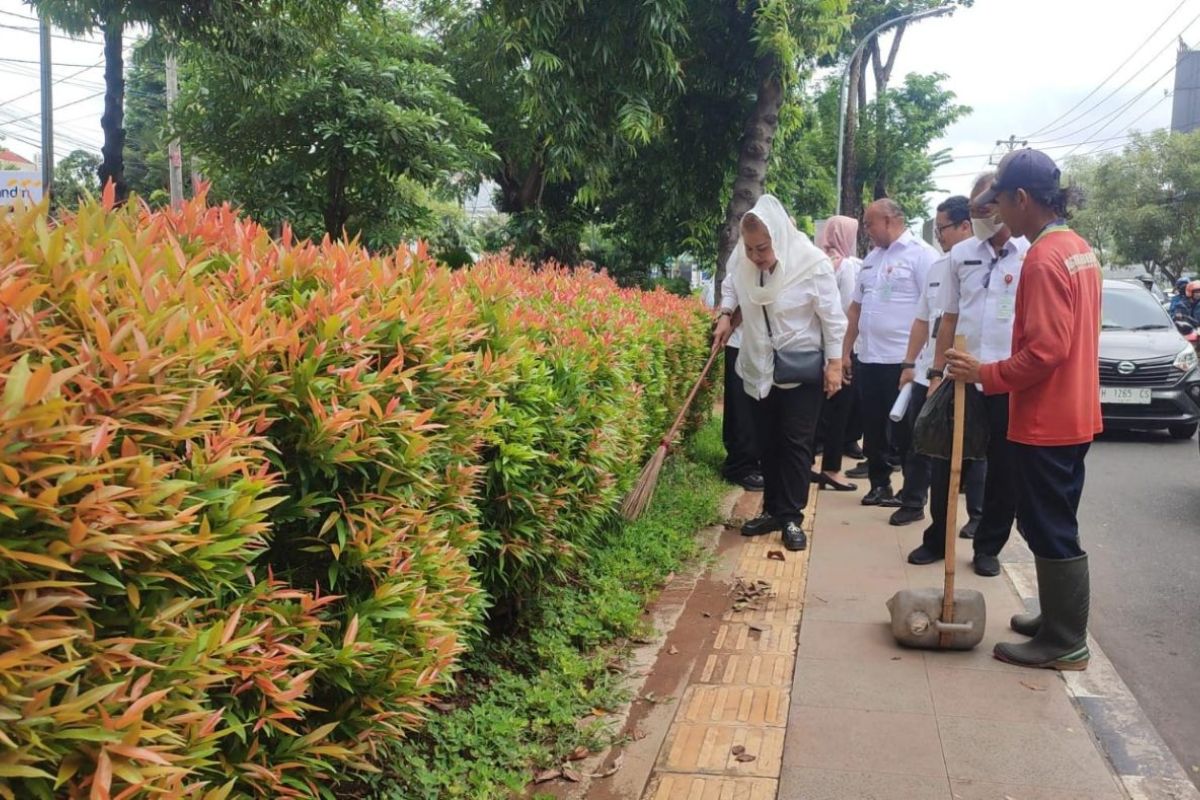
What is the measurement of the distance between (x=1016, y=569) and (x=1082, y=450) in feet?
5.56

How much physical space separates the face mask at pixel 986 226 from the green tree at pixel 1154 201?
39.0 meters

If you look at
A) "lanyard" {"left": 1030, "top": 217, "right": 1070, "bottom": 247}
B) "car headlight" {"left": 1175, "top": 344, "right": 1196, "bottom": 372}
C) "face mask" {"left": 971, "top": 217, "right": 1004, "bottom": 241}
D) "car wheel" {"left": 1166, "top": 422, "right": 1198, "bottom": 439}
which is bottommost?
"car wheel" {"left": 1166, "top": 422, "right": 1198, "bottom": 439}

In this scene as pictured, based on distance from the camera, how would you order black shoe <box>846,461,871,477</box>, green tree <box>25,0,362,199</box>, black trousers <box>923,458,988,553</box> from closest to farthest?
black trousers <box>923,458,988,553</box> → black shoe <box>846,461,871,477</box> → green tree <box>25,0,362,199</box>

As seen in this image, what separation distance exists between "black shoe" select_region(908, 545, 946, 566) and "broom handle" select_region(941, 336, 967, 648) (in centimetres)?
114

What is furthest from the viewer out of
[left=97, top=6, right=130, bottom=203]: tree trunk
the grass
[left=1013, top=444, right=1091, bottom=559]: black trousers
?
[left=97, top=6, right=130, bottom=203]: tree trunk

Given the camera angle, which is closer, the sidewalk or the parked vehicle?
the sidewalk

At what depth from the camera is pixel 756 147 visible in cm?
940

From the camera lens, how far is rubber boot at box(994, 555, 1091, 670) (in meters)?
3.68

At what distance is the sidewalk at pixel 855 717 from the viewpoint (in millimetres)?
2896

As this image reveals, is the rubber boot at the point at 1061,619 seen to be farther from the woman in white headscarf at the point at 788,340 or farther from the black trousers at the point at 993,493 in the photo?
the woman in white headscarf at the point at 788,340

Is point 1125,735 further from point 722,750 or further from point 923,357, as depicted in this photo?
point 923,357

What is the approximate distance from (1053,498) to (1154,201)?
1792 inches

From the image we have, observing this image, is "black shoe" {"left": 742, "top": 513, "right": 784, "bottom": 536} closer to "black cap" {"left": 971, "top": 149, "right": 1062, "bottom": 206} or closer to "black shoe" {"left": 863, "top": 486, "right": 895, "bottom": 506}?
"black shoe" {"left": 863, "top": 486, "right": 895, "bottom": 506}

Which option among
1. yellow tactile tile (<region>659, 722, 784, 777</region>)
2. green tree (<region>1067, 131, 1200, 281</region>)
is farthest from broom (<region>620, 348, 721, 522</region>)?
green tree (<region>1067, 131, 1200, 281</region>)
